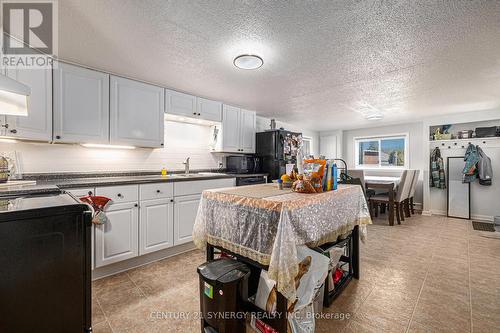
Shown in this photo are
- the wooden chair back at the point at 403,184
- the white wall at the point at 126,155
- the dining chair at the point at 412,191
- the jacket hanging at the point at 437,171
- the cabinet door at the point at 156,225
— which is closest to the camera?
the white wall at the point at 126,155

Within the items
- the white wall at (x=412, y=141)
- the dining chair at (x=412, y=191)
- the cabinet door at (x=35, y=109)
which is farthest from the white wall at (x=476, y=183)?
the cabinet door at (x=35, y=109)

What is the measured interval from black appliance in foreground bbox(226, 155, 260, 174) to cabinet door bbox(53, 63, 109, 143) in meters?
2.02

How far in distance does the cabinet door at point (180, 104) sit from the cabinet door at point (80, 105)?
0.76m

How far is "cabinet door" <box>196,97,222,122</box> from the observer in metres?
3.51

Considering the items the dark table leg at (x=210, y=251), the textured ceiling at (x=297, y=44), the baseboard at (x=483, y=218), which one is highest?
the textured ceiling at (x=297, y=44)

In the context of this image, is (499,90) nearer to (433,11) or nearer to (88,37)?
(433,11)

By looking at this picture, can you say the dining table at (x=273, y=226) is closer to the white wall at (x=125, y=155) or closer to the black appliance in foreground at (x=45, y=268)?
the black appliance in foreground at (x=45, y=268)

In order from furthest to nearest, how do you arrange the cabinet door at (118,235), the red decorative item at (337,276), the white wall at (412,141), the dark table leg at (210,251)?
1. the white wall at (412,141)
2. the cabinet door at (118,235)
3. the red decorative item at (337,276)
4. the dark table leg at (210,251)

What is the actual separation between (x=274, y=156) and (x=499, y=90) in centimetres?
343

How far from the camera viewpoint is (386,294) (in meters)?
1.95

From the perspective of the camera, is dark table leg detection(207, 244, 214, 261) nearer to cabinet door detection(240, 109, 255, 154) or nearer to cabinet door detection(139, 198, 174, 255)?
cabinet door detection(139, 198, 174, 255)

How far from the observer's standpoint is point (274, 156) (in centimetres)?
421

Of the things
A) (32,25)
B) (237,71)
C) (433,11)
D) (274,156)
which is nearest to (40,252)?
(32,25)

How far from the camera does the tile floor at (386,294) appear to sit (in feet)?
5.23
